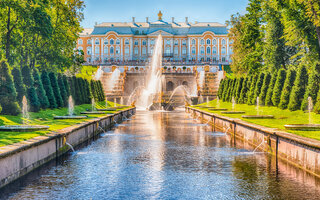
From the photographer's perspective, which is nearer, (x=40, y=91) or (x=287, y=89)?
(x=287, y=89)

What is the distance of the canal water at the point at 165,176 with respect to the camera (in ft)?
25.4

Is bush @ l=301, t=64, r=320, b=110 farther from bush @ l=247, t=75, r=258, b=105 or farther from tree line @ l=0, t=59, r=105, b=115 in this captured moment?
tree line @ l=0, t=59, r=105, b=115

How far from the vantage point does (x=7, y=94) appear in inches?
713

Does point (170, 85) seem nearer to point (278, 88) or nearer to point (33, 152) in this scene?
point (278, 88)

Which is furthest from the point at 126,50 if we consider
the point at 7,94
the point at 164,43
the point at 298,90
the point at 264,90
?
the point at 7,94

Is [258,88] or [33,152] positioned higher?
→ [258,88]

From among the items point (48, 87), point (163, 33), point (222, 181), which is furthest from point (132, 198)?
point (163, 33)

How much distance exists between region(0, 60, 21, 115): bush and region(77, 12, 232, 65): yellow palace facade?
95263mm

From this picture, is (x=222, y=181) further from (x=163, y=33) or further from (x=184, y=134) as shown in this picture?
(x=163, y=33)

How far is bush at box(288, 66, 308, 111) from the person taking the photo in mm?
21734

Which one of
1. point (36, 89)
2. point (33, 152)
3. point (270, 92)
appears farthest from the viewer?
point (270, 92)

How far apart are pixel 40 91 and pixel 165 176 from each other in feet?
54.2

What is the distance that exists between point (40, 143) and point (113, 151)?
337 centimetres

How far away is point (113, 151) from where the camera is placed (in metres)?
13.0
